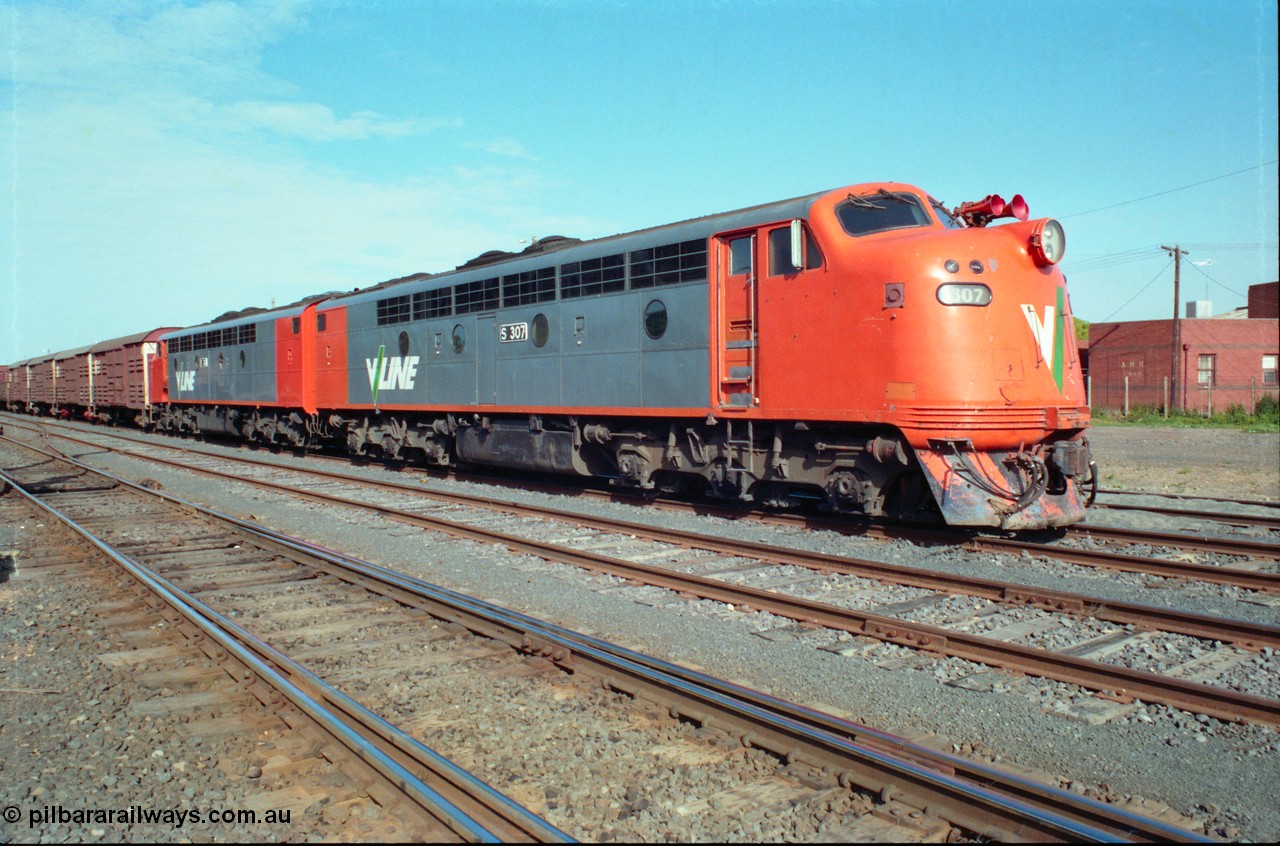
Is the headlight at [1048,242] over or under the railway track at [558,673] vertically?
over

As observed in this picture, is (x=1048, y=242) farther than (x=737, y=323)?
No

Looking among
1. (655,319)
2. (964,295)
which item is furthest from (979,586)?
(655,319)

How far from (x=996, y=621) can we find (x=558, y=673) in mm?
3280

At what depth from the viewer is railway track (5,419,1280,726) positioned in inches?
192

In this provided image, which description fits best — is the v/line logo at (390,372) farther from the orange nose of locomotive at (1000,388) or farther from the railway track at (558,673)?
the orange nose of locomotive at (1000,388)

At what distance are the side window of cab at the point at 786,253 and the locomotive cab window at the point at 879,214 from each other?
1.27 ft

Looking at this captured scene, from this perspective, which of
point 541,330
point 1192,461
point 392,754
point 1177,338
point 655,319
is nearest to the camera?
point 392,754

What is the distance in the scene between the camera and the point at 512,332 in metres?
13.9

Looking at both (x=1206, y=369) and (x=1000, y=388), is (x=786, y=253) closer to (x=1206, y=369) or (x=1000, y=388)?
(x=1000, y=388)

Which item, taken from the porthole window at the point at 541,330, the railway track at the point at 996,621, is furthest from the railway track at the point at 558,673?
the porthole window at the point at 541,330

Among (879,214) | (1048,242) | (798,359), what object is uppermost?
(879,214)

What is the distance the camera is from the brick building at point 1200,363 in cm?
3825

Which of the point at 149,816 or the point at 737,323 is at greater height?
the point at 737,323

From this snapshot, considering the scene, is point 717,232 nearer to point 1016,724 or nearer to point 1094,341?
point 1016,724
